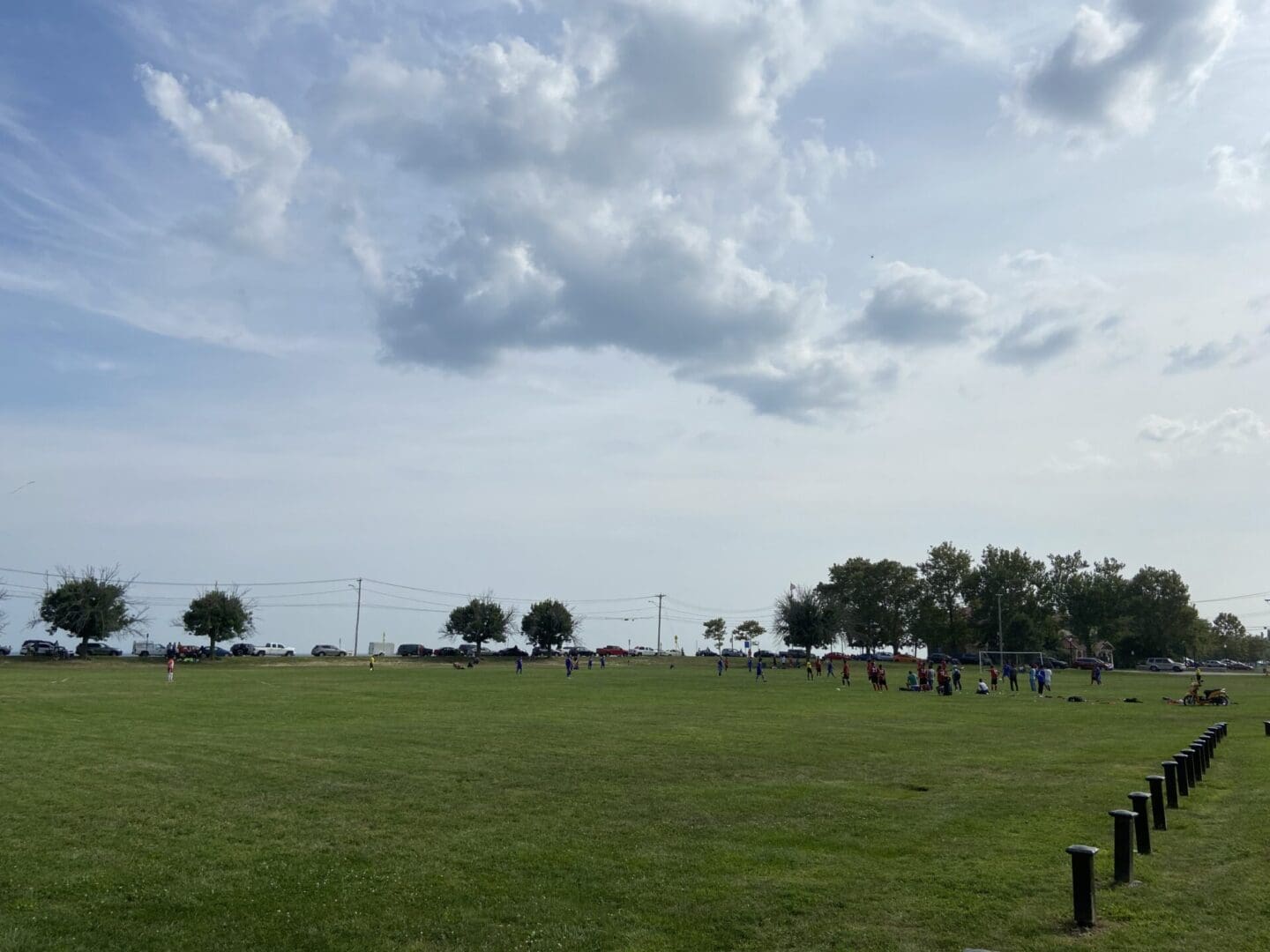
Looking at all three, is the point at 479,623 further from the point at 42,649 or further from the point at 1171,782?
the point at 1171,782

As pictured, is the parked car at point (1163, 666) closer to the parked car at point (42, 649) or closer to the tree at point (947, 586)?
the tree at point (947, 586)

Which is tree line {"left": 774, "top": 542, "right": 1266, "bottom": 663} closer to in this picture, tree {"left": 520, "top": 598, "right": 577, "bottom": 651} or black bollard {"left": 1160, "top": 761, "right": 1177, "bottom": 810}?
tree {"left": 520, "top": 598, "right": 577, "bottom": 651}

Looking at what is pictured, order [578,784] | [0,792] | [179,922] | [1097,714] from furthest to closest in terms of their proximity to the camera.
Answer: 1. [1097,714]
2. [578,784]
3. [0,792]
4. [179,922]

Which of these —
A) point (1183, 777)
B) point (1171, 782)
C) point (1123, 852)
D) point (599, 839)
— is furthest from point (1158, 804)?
point (599, 839)

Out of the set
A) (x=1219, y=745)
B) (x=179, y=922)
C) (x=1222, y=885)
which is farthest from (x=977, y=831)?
(x=1219, y=745)

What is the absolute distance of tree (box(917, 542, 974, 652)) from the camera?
454ft

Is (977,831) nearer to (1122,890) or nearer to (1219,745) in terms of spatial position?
(1122,890)

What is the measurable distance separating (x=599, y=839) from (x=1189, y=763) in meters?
11.0

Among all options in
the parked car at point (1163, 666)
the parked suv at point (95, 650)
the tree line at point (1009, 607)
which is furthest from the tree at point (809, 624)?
the parked suv at point (95, 650)

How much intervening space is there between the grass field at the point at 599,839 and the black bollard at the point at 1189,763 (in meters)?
0.37

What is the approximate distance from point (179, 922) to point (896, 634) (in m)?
143

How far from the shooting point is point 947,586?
5546 inches

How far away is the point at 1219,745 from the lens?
22.9m

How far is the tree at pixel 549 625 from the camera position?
402ft
